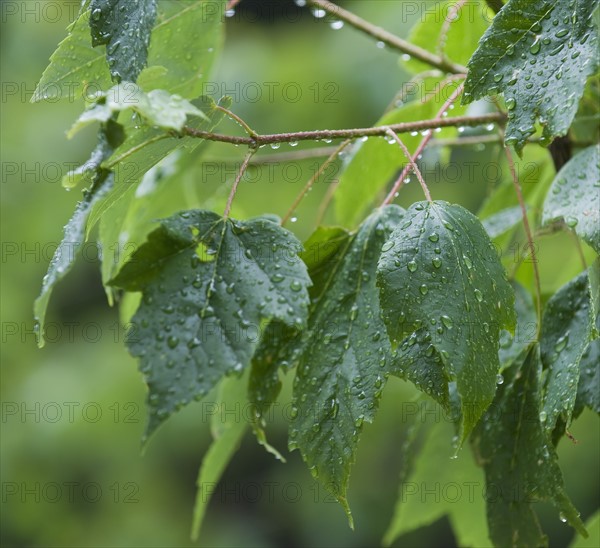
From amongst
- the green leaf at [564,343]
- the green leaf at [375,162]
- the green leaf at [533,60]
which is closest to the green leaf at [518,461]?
the green leaf at [564,343]

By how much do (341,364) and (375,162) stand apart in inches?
16.5

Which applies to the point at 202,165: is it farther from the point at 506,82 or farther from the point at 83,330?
the point at 83,330

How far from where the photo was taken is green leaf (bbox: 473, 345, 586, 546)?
69cm

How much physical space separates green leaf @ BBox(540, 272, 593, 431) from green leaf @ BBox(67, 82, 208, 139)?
0.35 metres

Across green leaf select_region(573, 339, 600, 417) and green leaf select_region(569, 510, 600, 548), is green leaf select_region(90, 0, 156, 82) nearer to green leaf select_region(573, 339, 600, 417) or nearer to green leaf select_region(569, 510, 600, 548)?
green leaf select_region(573, 339, 600, 417)

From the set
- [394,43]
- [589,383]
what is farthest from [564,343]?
[394,43]

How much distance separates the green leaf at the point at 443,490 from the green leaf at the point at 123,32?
1.67 ft

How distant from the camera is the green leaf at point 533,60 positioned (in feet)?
1.89

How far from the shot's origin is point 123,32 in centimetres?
62

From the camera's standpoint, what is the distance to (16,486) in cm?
307

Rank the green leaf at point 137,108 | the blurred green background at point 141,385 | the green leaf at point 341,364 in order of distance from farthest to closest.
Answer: the blurred green background at point 141,385
the green leaf at point 341,364
the green leaf at point 137,108

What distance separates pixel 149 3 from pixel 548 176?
58 centimetres

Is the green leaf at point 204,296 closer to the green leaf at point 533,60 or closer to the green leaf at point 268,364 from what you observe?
the green leaf at point 268,364

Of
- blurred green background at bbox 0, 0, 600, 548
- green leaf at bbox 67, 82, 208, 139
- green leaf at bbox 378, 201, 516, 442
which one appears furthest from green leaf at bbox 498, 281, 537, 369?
blurred green background at bbox 0, 0, 600, 548
